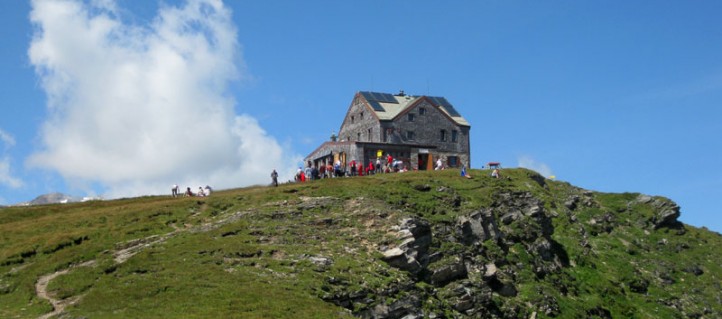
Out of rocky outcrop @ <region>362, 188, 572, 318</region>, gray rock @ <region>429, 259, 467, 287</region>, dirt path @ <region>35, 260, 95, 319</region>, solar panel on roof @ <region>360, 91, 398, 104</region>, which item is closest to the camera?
dirt path @ <region>35, 260, 95, 319</region>

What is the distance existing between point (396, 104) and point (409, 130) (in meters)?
6.46

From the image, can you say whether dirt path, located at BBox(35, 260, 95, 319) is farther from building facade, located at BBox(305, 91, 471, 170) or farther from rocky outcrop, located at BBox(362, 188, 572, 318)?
building facade, located at BBox(305, 91, 471, 170)

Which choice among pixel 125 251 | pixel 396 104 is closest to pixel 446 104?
pixel 396 104

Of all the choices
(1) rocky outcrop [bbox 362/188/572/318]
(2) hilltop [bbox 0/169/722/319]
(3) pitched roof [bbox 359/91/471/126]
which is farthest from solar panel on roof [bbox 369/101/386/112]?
(1) rocky outcrop [bbox 362/188/572/318]

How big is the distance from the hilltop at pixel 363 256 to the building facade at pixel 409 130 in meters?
14.0

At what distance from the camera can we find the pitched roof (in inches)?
4296

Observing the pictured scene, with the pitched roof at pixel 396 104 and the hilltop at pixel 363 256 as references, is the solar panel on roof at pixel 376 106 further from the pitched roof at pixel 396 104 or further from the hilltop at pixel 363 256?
the hilltop at pixel 363 256

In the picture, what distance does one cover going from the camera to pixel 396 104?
371ft

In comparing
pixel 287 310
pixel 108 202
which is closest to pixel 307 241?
pixel 287 310

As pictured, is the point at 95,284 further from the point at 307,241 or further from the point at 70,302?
the point at 307,241

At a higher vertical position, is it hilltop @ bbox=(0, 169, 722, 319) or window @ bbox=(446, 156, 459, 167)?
window @ bbox=(446, 156, 459, 167)

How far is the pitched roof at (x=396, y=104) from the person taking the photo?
109 metres

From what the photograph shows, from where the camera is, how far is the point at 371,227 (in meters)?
63.8

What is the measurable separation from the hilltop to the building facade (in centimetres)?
1400
